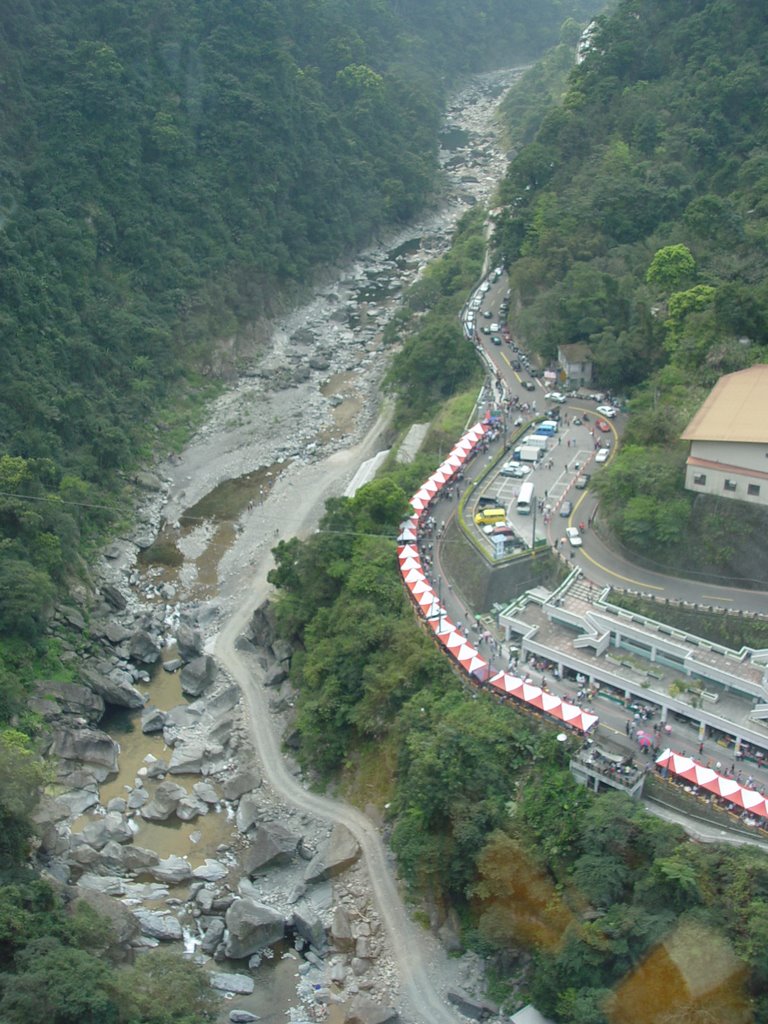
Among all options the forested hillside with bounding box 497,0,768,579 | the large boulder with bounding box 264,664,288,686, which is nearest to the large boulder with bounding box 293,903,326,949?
the large boulder with bounding box 264,664,288,686

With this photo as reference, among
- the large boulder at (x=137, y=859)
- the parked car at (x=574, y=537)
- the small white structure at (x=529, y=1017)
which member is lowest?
the small white structure at (x=529, y=1017)

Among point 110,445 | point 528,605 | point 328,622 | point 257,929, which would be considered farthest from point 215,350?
point 257,929

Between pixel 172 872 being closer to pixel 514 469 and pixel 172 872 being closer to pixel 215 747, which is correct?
pixel 215 747

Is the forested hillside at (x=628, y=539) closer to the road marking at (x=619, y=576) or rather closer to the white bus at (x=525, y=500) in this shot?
the road marking at (x=619, y=576)

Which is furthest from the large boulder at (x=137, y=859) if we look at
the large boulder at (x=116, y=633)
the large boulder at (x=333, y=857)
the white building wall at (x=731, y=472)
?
the white building wall at (x=731, y=472)

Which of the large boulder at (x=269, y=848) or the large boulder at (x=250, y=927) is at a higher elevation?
the large boulder at (x=269, y=848)

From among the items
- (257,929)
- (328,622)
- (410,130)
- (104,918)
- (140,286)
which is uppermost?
(410,130)

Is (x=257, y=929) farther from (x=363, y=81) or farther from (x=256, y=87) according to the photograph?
(x=363, y=81)
